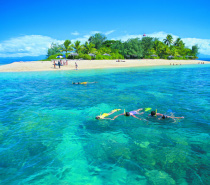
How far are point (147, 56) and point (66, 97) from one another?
2883 inches

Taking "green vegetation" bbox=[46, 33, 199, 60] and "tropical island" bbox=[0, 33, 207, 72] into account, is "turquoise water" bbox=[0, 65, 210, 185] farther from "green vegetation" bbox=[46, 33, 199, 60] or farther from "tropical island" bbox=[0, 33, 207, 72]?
"green vegetation" bbox=[46, 33, 199, 60]

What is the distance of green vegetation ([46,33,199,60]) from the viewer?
6912 centimetres

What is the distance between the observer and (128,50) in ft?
249

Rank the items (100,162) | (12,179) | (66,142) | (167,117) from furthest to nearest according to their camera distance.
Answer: (167,117), (66,142), (100,162), (12,179)

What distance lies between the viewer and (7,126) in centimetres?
1087

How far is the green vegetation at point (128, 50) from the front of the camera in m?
69.1

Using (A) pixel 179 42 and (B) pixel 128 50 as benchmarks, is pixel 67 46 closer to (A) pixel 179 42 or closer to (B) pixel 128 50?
(B) pixel 128 50

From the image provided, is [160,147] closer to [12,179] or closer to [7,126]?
[12,179]

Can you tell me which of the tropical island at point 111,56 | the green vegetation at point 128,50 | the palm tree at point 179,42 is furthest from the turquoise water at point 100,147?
the palm tree at point 179,42

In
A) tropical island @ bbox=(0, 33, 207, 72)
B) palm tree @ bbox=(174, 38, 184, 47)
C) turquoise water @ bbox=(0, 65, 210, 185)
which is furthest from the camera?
palm tree @ bbox=(174, 38, 184, 47)

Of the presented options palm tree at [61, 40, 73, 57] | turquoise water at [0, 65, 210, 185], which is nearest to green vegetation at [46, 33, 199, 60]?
palm tree at [61, 40, 73, 57]

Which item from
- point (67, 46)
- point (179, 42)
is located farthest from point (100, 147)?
point (179, 42)

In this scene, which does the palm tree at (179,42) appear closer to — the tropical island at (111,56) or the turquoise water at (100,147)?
the tropical island at (111,56)

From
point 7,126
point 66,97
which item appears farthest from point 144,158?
point 66,97
